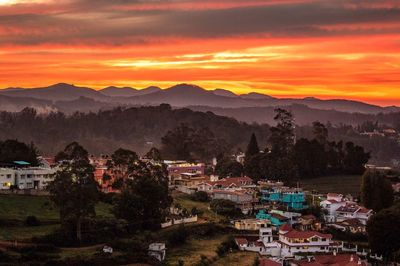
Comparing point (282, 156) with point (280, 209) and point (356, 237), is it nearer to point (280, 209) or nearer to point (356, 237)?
point (280, 209)

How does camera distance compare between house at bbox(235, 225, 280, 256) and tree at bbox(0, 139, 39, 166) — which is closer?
house at bbox(235, 225, 280, 256)

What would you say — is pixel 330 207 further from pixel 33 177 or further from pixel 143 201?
pixel 33 177

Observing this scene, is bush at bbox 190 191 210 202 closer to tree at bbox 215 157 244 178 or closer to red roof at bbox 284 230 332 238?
tree at bbox 215 157 244 178

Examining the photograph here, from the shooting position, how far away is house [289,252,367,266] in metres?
36.9

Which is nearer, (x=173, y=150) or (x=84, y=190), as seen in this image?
(x=84, y=190)

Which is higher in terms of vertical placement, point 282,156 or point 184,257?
point 282,156

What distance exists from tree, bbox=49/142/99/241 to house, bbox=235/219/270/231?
38.3 ft

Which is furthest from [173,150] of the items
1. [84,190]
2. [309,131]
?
[309,131]

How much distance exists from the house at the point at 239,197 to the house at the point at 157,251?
618 inches

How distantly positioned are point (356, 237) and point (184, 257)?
581 inches

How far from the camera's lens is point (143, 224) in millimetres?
42531

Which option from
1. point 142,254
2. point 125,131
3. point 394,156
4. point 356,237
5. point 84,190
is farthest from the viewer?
point 394,156

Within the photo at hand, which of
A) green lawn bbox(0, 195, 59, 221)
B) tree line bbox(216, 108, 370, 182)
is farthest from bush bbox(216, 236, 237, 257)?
tree line bbox(216, 108, 370, 182)

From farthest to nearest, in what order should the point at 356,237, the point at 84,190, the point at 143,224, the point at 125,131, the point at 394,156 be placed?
1. the point at 394,156
2. the point at 125,131
3. the point at 356,237
4. the point at 143,224
5. the point at 84,190
